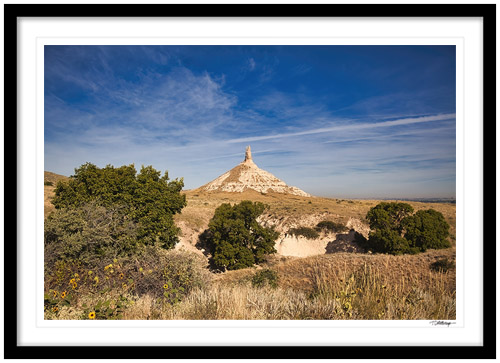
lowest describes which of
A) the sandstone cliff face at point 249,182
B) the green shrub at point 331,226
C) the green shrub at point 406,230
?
the green shrub at point 331,226

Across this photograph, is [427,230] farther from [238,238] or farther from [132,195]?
[132,195]

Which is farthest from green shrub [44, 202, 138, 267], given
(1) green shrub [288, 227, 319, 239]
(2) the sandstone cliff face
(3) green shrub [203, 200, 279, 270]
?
(2) the sandstone cliff face

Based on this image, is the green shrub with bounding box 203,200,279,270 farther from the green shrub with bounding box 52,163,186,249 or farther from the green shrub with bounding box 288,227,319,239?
the green shrub with bounding box 288,227,319,239

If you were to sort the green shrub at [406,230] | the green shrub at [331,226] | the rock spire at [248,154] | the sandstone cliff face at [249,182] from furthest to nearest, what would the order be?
the rock spire at [248,154]
the sandstone cliff face at [249,182]
the green shrub at [331,226]
the green shrub at [406,230]

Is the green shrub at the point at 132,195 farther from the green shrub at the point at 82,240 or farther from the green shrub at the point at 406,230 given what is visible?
the green shrub at the point at 406,230

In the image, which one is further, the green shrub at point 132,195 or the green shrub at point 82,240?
the green shrub at point 132,195

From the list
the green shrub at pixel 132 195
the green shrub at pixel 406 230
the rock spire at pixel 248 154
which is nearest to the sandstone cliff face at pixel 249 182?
the rock spire at pixel 248 154
